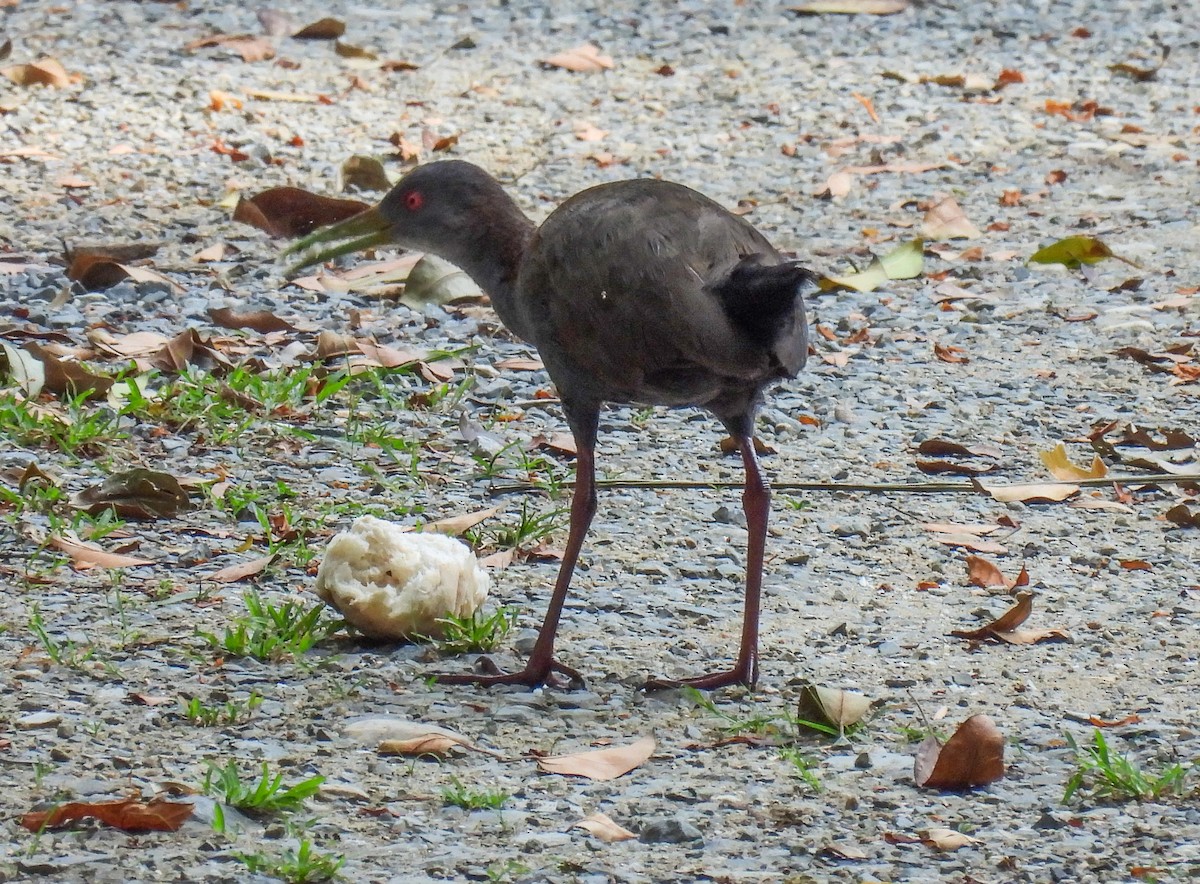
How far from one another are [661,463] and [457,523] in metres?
0.87

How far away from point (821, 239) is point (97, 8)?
5.14m

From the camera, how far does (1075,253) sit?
728 centimetres

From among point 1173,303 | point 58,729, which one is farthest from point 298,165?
point 58,729

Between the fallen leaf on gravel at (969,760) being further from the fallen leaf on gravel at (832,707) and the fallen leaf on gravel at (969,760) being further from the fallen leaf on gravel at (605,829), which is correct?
the fallen leaf on gravel at (605,829)

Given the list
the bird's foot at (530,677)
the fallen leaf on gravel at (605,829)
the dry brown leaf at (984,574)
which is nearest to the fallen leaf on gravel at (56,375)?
the bird's foot at (530,677)

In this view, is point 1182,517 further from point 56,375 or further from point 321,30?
point 321,30

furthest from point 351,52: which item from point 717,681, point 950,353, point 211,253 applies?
point 717,681

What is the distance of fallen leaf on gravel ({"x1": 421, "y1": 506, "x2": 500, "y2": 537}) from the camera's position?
4.55m

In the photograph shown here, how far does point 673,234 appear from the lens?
3627 millimetres

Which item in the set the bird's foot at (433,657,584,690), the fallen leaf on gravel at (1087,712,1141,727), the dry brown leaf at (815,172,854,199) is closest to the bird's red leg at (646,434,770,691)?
the bird's foot at (433,657,584,690)

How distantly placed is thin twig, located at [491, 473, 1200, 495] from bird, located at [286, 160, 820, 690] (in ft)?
3.17

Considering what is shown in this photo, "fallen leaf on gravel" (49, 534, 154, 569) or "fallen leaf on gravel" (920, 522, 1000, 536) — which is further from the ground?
"fallen leaf on gravel" (920, 522, 1000, 536)

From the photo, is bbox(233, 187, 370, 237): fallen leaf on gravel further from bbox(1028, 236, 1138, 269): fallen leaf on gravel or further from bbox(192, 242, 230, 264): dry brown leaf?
bbox(1028, 236, 1138, 269): fallen leaf on gravel

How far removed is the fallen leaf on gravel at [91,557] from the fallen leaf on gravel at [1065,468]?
2.66 metres
